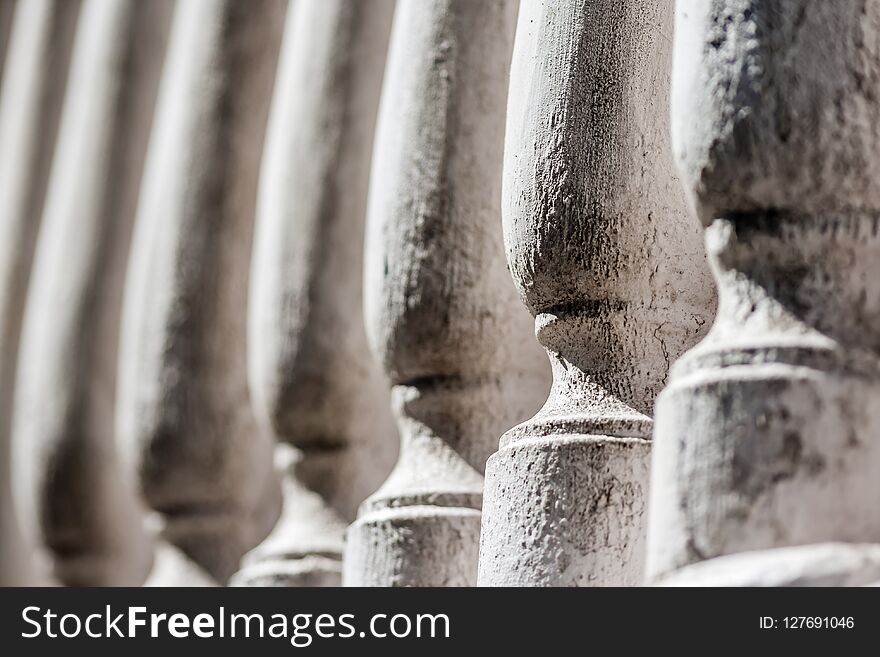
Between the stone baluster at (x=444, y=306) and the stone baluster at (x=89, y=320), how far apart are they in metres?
0.41

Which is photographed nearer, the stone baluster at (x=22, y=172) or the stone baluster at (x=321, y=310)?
the stone baluster at (x=321, y=310)

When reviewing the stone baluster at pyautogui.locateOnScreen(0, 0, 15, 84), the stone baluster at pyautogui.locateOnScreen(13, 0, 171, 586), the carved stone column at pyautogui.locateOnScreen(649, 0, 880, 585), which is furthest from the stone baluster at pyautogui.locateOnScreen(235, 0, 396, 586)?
the stone baluster at pyautogui.locateOnScreen(0, 0, 15, 84)

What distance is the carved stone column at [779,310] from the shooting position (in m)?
0.46

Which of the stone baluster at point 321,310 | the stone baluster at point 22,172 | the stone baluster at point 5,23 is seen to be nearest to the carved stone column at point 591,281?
the stone baluster at point 321,310

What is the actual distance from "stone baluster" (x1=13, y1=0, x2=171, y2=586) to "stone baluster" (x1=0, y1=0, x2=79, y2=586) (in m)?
0.07

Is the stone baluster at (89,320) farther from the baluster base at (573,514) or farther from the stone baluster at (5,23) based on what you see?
the baluster base at (573,514)

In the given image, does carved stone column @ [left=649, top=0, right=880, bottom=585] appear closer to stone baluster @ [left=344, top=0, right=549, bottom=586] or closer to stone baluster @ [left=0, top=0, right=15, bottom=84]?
stone baluster @ [left=344, top=0, right=549, bottom=586]

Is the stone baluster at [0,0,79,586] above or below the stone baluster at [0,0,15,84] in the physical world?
below

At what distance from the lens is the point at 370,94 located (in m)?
0.89

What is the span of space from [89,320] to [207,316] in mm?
196

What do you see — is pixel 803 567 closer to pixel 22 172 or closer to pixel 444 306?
pixel 444 306

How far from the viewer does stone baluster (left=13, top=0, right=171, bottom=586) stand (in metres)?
1.08

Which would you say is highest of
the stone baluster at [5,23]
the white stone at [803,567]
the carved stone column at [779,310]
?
the stone baluster at [5,23]

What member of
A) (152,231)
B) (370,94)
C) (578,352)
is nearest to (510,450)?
(578,352)
